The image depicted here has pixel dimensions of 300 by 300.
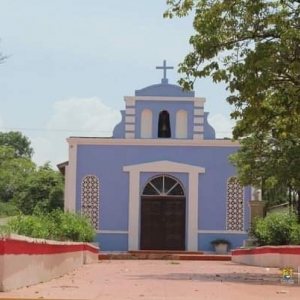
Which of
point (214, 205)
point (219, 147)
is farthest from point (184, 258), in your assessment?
point (219, 147)

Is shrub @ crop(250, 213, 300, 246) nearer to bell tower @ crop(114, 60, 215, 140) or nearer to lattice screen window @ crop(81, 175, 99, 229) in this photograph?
bell tower @ crop(114, 60, 215, 140)

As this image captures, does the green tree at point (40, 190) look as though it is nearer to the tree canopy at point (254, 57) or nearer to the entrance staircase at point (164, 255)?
the entrance staircase at point (164, 255)

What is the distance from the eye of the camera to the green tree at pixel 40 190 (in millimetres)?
56594

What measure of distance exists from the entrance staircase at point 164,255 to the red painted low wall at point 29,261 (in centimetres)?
1385

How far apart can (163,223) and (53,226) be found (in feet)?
51.0

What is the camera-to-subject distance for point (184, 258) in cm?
3291

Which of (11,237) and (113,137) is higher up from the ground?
(113,137)

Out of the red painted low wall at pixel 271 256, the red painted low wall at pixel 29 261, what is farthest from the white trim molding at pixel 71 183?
the red painted low wall at pixel 29 261

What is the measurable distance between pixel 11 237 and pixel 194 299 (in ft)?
9.56

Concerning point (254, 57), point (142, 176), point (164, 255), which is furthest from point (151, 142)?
point (254, 57)

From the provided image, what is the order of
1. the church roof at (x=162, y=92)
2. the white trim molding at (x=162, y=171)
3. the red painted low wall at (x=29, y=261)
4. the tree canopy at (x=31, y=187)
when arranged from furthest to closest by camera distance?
the tree canopy at (x=31, y=187)
the church roof at (x=162, y=92)
the white trim molding at (x=162, y=171)
the red painted low wall at (x=29, y=261)

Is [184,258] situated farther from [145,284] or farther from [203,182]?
[145,284]

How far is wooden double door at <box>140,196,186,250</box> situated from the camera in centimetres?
3672

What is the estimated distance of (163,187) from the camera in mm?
37188
